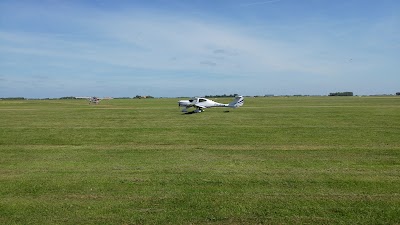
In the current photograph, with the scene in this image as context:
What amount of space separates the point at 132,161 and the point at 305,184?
565cm

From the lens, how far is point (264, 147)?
44.7 feet

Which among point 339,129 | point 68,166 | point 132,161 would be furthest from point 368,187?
point 339,129

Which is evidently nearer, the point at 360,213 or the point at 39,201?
the point at 360,213

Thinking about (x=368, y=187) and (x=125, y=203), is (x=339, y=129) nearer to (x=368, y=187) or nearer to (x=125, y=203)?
(x=368, y=187)

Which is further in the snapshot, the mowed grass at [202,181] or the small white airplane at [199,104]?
the small white airplane at [199,104]

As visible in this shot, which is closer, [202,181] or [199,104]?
[202,181]

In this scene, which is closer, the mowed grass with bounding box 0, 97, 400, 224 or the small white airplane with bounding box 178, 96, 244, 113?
the mowed grass with bounding box 0, 97, 400, 224

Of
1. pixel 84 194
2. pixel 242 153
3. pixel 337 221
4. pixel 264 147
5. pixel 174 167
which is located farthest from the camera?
pixel 264 147

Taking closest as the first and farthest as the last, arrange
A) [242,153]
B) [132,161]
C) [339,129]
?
[132,161] < [242,153] < [339,129]

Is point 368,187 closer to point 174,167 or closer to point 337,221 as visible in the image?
point 337,221

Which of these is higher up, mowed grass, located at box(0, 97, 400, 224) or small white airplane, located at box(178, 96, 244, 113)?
small white airplane, located at box(178, 96, 244, 113)

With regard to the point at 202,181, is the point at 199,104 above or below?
above

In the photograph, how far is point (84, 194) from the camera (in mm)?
7316

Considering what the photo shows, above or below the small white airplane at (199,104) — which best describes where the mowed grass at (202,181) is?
below
